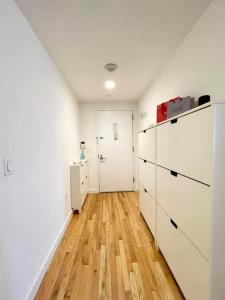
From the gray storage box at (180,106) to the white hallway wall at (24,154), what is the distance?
4.42ft

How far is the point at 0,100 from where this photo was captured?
3.45 ft

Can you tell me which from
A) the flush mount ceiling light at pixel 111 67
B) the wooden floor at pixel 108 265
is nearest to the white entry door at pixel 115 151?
the wooden floor at pixel 108 265

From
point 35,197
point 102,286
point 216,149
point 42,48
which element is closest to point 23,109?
point 35,197

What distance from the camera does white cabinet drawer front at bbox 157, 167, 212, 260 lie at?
1011 millimetres

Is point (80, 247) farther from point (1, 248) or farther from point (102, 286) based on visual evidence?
point (1, 248)

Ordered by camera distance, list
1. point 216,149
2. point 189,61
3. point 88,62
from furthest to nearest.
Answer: point 88,62, point 189,61, point 216,149

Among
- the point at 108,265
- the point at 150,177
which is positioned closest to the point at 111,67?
the point at 150,177

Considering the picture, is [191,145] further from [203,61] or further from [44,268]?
[44,268]

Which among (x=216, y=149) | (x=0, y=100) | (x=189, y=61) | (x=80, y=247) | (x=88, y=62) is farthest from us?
(x=88, y=62)

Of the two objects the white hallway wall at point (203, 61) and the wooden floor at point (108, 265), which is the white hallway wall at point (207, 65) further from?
the wooden floor at point (108, 265)

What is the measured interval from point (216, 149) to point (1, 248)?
4.57ft

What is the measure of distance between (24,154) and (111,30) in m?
1.41

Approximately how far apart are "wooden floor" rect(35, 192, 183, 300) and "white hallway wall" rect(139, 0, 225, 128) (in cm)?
166

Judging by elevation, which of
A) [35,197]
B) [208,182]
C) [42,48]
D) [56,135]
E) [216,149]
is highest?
[42,48]
